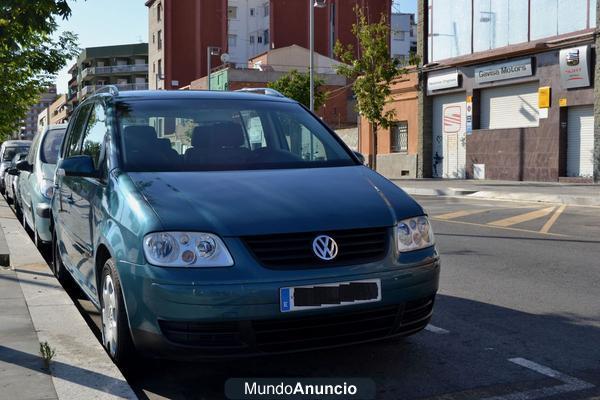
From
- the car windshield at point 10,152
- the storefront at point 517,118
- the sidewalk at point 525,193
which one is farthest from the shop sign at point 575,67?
the car windshield at point 10,152

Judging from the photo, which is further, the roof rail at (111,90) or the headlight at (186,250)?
the roof rail at (111,90)

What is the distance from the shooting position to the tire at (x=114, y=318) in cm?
394

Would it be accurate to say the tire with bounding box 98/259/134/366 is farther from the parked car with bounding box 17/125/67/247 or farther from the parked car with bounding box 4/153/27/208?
the parked car with bounding box 4/153/27/208

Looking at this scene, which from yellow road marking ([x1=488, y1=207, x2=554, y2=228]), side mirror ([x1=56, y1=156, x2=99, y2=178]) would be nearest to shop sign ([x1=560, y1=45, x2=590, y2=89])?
yellow road marking ([x1=488, y1=207, x2=554, y2=228])

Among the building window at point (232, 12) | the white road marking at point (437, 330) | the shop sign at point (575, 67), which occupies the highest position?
the building window at point (232, 12)

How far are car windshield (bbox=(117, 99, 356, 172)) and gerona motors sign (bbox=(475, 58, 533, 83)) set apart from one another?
875 inches

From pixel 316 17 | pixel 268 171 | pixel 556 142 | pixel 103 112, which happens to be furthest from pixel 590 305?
pixel 316 17

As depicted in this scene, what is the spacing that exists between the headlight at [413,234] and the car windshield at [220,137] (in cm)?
88

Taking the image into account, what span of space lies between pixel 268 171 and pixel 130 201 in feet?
2.98

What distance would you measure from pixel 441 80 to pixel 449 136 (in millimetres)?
2371

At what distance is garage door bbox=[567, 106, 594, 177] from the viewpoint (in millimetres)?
23688

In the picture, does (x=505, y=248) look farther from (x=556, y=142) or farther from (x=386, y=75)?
(x=386, y=75)

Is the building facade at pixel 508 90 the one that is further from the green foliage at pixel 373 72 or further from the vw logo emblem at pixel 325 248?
the vw logo emblem at pixel 325 248

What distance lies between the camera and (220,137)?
4.88 meters
